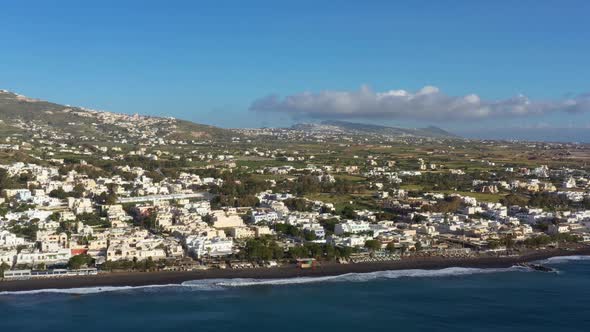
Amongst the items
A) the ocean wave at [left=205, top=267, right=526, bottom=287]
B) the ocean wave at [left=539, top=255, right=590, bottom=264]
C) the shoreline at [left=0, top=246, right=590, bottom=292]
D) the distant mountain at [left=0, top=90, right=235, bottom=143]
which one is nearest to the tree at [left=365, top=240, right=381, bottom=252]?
the shoreline at [left=0, top=246, right=590, bottom=292]

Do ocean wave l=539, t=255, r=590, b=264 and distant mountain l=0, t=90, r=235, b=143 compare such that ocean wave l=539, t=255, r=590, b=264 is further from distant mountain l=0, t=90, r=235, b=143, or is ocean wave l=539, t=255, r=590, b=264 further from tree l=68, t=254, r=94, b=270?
distant mountain l=0, t=90, r=235, b=143

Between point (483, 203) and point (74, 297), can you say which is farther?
point (483, 203)

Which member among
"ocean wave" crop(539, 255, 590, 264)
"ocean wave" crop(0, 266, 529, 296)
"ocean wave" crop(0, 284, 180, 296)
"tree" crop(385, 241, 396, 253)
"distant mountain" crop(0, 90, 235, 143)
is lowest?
"ocean wave" crop(0, 284, 180, 296)

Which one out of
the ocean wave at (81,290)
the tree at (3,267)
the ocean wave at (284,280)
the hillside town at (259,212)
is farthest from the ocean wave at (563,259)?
the tree at (3,267)

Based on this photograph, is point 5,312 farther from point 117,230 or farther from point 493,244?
point 493,244

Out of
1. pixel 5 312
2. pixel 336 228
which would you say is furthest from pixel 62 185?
pixel 5 312

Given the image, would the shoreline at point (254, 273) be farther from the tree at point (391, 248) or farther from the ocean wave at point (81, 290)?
the tree at point (391, 248)
